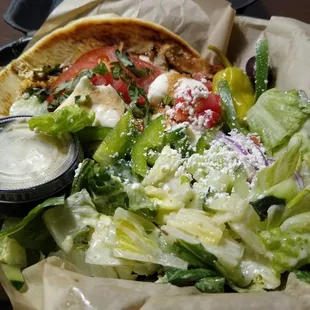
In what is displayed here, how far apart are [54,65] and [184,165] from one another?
752mm

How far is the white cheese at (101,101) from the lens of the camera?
4.97 ft

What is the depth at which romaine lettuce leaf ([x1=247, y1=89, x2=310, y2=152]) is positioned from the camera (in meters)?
1.47

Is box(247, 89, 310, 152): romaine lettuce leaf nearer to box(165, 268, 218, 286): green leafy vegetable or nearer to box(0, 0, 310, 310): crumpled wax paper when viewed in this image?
box(0, 0, 310, 310): crumpled wax paper

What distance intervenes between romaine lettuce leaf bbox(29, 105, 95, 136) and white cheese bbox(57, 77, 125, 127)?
0.13 metres

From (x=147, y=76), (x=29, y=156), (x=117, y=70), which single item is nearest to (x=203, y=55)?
(x=147, y=76)

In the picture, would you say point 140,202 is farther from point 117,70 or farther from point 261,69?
point 261,69

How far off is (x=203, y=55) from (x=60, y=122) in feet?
2.50

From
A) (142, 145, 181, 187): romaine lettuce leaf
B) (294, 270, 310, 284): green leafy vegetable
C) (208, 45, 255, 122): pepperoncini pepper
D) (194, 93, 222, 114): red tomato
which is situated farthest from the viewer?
(208, 45, 255, 122): pepperoncini pepper

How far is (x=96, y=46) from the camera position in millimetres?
1817

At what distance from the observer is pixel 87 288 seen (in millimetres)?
1006

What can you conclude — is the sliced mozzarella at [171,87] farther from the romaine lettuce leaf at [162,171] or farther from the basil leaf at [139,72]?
the romaine lettuce leaf at [162,171]

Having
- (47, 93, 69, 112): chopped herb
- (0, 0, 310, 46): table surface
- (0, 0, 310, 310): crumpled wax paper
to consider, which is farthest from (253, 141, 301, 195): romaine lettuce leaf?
(0, 0, 310, 46): table surface

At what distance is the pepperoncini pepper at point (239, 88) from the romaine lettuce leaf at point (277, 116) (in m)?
0.05

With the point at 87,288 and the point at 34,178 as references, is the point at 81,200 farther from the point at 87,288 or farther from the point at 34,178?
the point at 87,288
